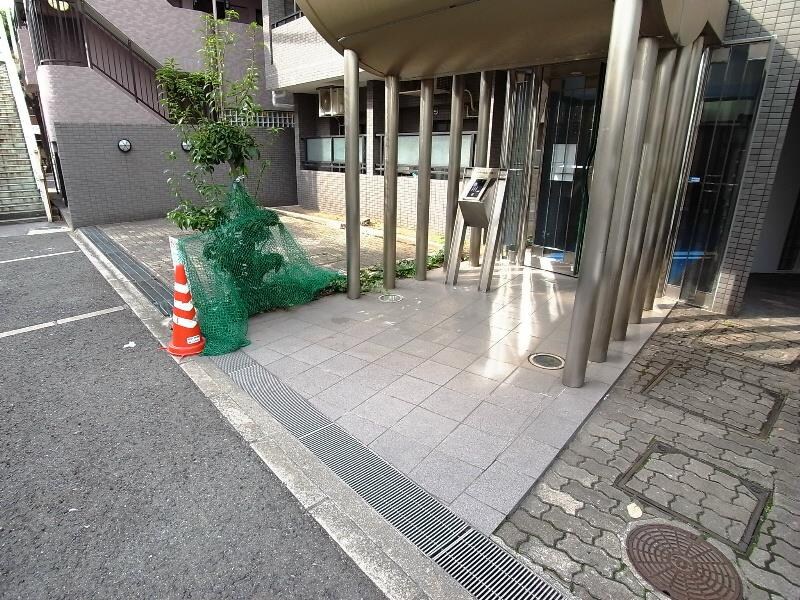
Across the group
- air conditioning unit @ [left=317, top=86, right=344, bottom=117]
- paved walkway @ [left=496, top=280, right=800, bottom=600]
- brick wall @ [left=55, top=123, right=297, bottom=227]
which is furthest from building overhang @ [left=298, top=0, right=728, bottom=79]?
air conditioning unit @ [left=317, top=86, right=344, bottom=117]

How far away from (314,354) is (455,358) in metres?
1.38

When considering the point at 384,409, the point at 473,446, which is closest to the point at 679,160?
the point at 473,446

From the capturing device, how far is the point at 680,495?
8.93ft

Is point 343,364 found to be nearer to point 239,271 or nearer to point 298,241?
point 239,271

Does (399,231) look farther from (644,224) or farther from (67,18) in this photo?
(67,18)

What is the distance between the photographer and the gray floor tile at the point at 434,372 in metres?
3.96

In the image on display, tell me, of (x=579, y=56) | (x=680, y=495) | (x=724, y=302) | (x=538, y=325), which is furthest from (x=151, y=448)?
(x=724, y=302)

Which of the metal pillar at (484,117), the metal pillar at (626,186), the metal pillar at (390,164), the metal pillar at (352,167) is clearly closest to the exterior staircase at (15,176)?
the metal pillar at (352,167)

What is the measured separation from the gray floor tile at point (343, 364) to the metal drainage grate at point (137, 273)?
2.44 m

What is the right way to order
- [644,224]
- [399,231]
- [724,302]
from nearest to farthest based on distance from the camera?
1. [644,224]
2. [724,302]
3. [399,231]

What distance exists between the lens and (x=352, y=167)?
5609 millimetres

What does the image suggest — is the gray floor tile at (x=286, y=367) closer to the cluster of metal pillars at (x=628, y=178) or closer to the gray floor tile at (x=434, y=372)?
the gray floor tile at (x=434, y=372)

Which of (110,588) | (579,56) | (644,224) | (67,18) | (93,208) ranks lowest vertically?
(110,588)

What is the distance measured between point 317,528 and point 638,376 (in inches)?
127
